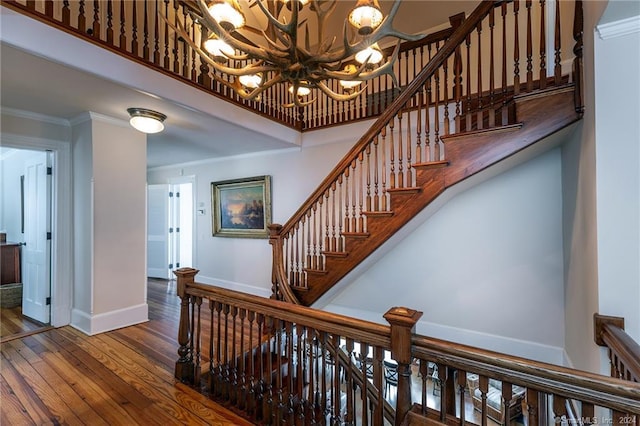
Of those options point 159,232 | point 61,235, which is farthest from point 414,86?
point 159,232

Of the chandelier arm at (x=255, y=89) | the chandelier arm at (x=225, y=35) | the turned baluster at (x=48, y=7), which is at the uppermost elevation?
the turned baluster at (x=48, y=7)

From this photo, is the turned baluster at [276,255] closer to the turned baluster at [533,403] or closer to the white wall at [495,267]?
the white wall at [495,267]

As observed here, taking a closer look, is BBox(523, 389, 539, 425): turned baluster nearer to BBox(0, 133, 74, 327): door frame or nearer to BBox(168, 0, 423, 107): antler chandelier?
BBox(168, 0, 423, 107): antler chandelier

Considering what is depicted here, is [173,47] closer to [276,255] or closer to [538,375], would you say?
[276,255]

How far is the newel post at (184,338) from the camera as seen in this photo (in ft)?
7.91

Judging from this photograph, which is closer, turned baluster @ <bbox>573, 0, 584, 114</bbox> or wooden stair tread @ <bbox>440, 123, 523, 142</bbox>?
turned baluster @ <bbox>573, 0, 584, 114</bbox>

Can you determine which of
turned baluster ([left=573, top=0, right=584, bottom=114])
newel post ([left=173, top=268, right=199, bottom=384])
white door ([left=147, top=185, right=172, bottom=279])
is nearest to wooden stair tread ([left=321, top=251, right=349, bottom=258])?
newel post ([left=173, top=268, right=199, bottom=384])

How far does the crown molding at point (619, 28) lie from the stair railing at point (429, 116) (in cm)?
50

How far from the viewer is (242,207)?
5.18 metres

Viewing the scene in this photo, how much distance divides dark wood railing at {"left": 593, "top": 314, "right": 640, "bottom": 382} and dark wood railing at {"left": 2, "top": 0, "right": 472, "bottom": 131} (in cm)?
291

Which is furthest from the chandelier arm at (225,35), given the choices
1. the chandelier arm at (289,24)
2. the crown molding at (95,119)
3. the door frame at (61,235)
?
the door frame at (61,235)

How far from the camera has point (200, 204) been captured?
230 inches

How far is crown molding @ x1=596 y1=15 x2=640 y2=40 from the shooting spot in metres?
1.54

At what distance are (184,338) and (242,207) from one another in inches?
117
